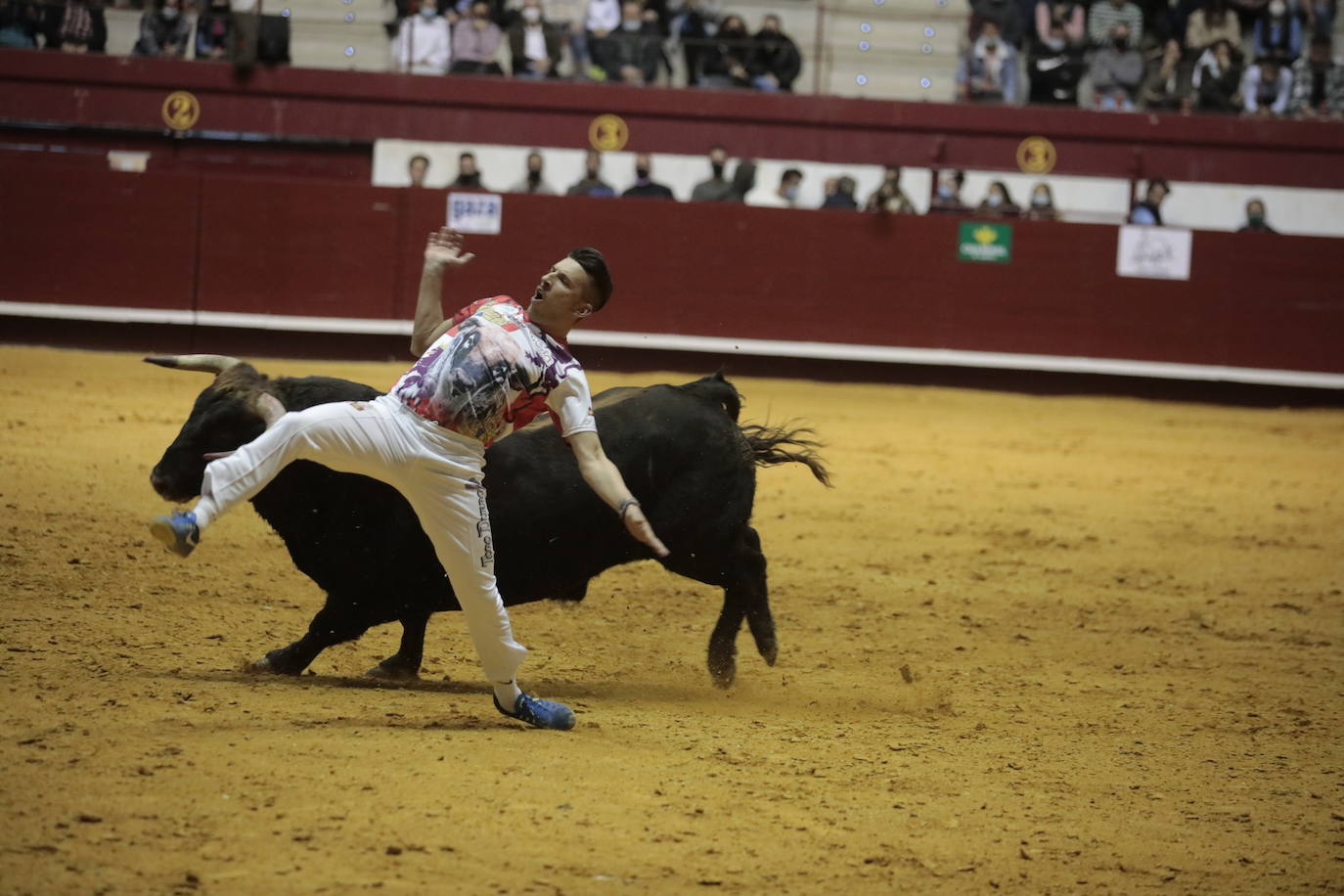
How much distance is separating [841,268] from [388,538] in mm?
10997

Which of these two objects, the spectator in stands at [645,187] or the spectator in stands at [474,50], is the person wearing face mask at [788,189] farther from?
the spectator in stands at [474,50]

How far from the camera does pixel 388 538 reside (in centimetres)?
504

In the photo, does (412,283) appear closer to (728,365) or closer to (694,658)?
(728,365)

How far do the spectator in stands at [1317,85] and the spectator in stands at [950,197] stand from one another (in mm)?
4241

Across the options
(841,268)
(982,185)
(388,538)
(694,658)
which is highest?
(982,185)

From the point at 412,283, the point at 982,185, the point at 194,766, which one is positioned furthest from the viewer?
the point at 982,185

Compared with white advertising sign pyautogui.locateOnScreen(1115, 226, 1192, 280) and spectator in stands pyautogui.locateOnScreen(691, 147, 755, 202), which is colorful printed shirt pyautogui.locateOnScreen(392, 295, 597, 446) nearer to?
spectator in stands pyautogui.locateOnScreen(691, 147, 755, 202)

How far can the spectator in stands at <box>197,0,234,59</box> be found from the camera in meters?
16.6

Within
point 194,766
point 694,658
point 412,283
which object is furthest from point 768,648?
point 412,283

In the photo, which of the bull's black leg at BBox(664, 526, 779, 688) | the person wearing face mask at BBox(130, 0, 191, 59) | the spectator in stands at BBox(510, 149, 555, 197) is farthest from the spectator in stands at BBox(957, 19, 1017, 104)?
the bull's black leg at BBox(664, 526, 779, 688)

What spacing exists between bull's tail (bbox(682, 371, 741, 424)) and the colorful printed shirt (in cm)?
136

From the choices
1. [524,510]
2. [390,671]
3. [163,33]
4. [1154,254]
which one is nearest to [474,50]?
[163,33]

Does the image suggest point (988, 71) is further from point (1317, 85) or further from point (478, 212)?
point (478, 212)

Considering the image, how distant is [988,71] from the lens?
669 inches
